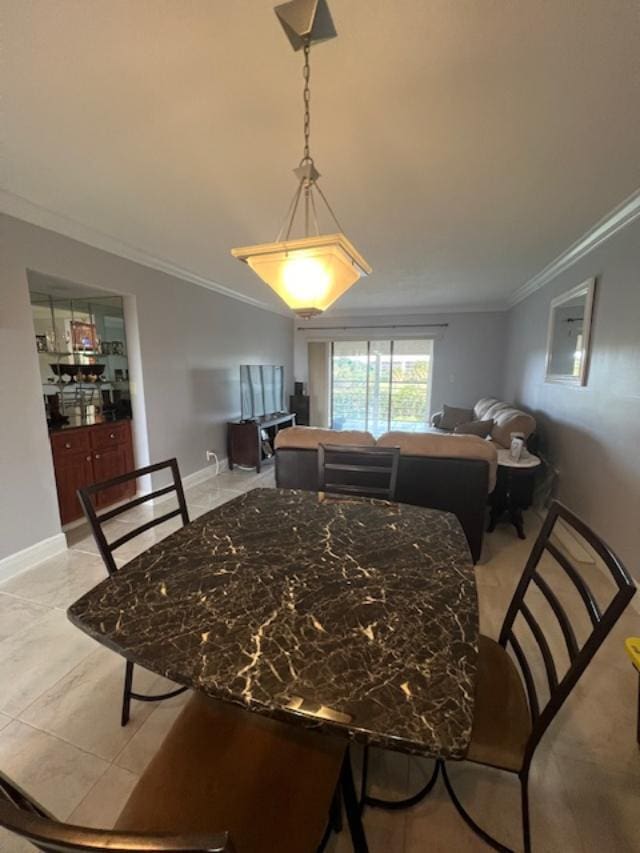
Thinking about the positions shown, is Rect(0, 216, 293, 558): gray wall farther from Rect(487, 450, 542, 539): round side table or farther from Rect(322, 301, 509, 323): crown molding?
Rect(487, 450, 542, 539): round side table

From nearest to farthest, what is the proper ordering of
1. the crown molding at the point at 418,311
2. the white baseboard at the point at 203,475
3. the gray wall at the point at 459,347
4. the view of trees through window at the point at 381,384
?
1. the white baseboard at the point at 203,475
2. the crown molding at the point at 418,311
3. the gray wall at the point at 459,347
4. the view of trees through window at the point at 381,384

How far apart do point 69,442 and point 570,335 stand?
4.54 meters

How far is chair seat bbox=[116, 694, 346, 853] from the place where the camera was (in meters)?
0.73

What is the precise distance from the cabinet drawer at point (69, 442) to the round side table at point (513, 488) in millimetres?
3497

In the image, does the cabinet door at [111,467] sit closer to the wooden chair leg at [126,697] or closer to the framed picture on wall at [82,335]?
the framed picture on wall at [82,335]

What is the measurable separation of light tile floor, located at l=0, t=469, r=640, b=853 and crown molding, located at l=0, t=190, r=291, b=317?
8.18 feet

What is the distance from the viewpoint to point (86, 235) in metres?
2.77

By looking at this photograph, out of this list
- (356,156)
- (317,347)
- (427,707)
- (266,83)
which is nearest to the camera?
(427,707)

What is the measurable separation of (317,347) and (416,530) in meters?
5.89

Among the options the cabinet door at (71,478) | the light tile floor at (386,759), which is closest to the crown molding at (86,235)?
the cabinet door at (71,478)

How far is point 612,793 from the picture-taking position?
119 cm

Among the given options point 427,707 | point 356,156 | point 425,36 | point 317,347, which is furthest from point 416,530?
point 317,347

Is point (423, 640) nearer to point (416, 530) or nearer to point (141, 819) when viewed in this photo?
point (416, 530)

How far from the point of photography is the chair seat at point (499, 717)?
35.4 inches
